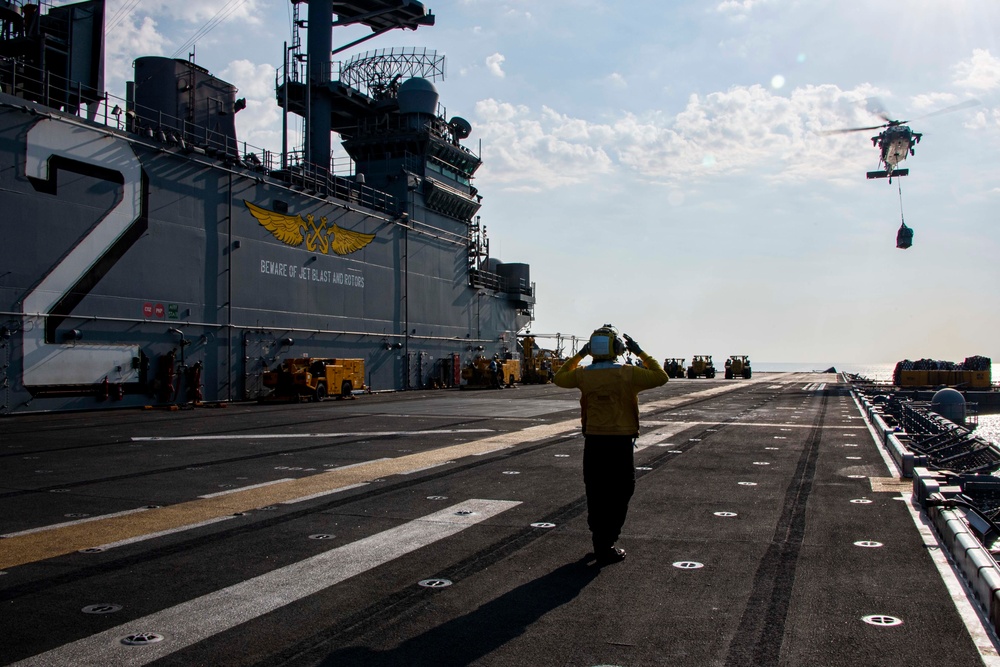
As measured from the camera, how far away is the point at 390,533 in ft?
24.3

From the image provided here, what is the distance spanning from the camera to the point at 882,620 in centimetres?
497

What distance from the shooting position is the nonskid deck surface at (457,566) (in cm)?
452

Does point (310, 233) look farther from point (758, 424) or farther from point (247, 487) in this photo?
point (247, 487)

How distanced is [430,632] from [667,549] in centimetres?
293

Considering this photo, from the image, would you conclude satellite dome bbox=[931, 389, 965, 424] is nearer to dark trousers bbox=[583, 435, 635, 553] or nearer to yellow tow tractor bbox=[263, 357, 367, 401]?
dark trousers bbox=[583, 435, 635, 553]

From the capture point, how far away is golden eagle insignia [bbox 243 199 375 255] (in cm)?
3443

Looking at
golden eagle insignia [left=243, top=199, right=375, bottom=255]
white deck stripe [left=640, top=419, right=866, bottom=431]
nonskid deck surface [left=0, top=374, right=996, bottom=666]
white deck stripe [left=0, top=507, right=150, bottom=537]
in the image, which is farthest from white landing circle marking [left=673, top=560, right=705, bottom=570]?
golden eagle insignia [left=243, top=199, right=375, bottom=255]

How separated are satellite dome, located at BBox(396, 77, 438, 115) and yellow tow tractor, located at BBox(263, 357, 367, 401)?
20.1 meters

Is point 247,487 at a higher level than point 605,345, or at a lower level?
lower

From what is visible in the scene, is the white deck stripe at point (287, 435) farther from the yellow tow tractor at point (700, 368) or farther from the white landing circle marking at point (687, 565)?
the yellow tow tractor at point (700, 368)

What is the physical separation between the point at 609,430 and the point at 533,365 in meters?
54.5

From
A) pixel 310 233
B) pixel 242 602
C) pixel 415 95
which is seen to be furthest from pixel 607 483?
pixel 415 95

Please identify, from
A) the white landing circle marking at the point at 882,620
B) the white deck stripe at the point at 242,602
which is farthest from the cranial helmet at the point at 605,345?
the white landing circle marking at the point at 882,620

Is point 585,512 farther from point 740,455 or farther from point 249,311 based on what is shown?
point 249,311
